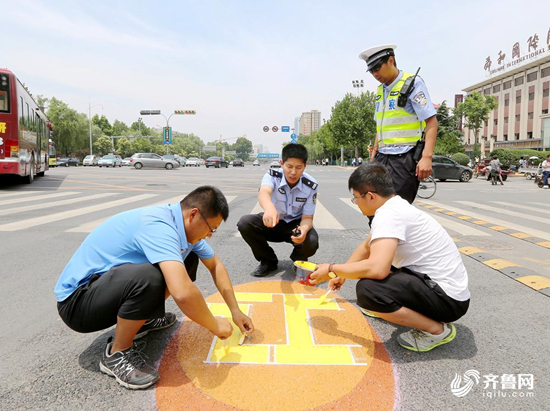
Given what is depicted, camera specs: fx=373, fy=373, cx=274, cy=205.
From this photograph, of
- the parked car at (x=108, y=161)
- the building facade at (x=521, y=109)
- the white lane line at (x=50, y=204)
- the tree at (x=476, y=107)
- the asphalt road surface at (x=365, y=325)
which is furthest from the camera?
the building facade at (x=521, y=109)

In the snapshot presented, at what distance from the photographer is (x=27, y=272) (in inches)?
149

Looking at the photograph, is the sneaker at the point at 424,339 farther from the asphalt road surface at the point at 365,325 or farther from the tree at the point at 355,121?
the tree at the point at 355,121

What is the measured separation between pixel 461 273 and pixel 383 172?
31.2 inches

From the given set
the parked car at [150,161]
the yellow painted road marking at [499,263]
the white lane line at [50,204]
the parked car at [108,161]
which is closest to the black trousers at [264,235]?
the yellow painted road marking at [499,263]

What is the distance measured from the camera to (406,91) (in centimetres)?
342

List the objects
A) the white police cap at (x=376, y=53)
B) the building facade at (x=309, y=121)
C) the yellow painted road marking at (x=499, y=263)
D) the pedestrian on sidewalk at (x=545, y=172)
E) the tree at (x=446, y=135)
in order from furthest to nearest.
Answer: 1. the building facade at (x=309, y=121)
2. the tree at (x=446, y=135)
3. the pedestrian on sidewalk at (x=545, y=172)
4. the yellow painted road marking at (x=499, y=263)
5. the white police cap at (x=376, y=53)

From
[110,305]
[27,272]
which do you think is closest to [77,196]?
[27,272]

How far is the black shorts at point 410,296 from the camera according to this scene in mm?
2244

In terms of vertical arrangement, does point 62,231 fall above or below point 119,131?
below

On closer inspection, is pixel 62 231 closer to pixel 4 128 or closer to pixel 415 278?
pixel 415 278

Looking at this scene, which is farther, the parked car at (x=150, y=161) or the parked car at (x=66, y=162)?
the parked car at (x=66, y=162)

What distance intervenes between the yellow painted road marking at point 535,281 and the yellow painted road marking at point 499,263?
33 cm

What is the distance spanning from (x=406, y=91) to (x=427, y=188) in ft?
29.6

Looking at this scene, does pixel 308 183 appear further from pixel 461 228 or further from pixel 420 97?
pixel 461 228
